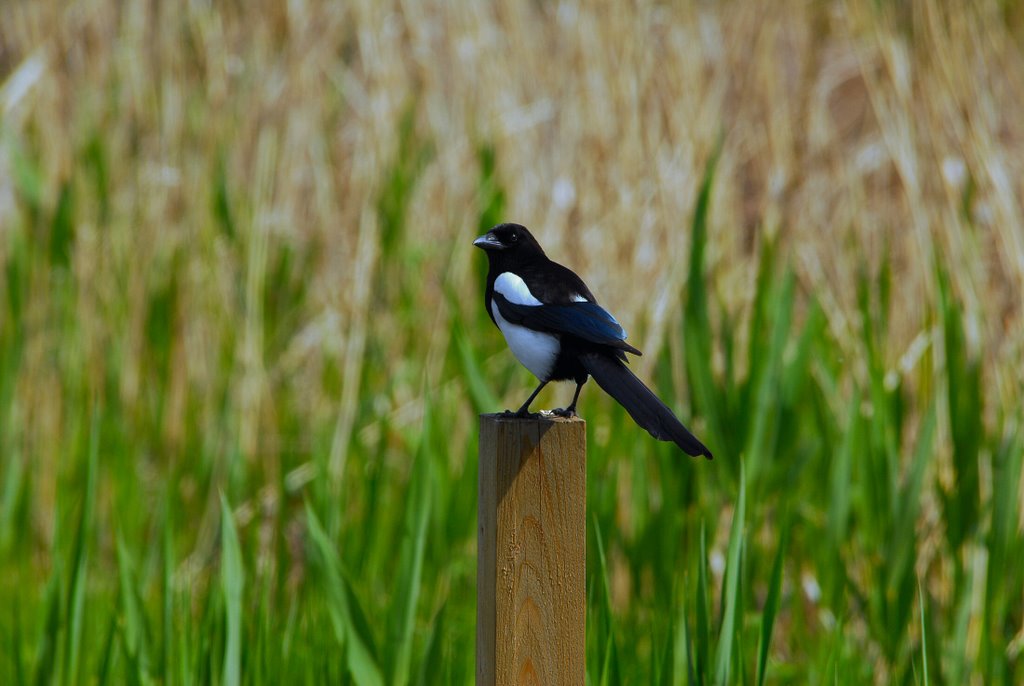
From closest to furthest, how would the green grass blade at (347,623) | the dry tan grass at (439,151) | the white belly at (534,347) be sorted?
the white belly at (534,347)
the green grass blade at (347,623)
the dry tan grass at (439,151)

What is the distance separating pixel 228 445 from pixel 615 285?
0.96 meters

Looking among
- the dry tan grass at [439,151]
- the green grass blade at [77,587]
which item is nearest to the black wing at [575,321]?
the green grass blade at [77,587]

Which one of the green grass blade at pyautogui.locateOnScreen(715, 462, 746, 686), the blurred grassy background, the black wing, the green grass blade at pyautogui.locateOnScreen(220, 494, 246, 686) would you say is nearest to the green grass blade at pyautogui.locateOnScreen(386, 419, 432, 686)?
the blurred grassy background

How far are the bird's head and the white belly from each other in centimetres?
12

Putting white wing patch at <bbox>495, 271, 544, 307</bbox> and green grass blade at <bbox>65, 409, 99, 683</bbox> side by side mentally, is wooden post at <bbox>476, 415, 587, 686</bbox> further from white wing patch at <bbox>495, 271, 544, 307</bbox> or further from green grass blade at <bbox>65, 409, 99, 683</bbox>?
green grass blade at <bbox>65, 409, 99, 683</bbox>

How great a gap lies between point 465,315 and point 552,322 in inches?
61.7

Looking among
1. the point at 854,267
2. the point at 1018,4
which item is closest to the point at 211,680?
the point at 854,267

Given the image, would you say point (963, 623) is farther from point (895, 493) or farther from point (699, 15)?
point (699, 15)

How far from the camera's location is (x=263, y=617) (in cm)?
158

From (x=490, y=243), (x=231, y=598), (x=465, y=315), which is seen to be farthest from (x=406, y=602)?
(x=465, y=315)

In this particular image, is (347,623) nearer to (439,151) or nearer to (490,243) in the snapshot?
(490,243)

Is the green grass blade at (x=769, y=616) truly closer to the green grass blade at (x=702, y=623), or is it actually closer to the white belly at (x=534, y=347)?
the green grass blade at (x=702, y=623)

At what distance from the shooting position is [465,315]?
2846 mm

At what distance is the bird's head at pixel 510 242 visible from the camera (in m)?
1.45
